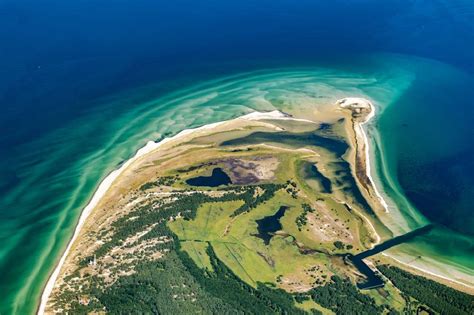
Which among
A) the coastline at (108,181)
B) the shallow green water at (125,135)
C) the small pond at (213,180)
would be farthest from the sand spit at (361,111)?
the small pond at (213,180)

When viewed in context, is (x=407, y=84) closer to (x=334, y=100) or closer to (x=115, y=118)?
(x=334, y=100)

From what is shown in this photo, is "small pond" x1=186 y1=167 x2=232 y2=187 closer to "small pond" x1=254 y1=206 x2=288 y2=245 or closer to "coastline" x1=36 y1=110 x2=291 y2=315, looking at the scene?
"small pond" x1=254 y1=206 x2=288 y2=245

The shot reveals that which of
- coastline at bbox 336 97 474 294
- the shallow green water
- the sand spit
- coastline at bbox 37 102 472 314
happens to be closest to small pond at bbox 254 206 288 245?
coastline at bbox 37 102 472 314

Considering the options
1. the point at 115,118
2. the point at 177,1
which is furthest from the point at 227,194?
the point at 177,1

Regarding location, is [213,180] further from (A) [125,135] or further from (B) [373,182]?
(B) [373,182]

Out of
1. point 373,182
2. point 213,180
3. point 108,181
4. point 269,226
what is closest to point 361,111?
point 373,182

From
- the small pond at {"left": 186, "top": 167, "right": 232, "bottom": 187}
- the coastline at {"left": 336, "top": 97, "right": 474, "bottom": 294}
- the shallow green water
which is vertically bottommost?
the coastline at {"left": 336, "top": 97, "right": 474, "bottom": 294}
